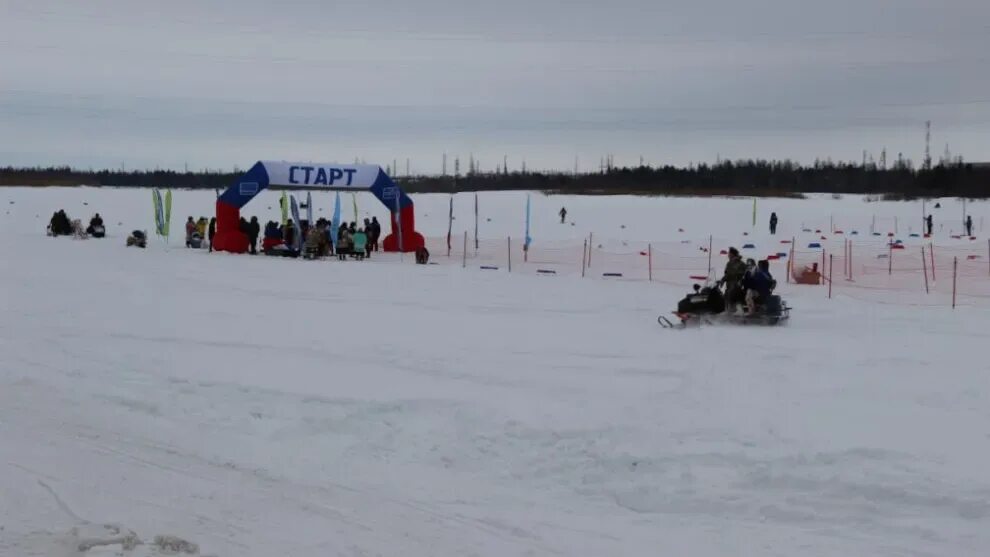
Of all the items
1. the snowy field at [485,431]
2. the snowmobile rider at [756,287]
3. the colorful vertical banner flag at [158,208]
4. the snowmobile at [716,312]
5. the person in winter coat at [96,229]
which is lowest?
the snowy field at [485,431]

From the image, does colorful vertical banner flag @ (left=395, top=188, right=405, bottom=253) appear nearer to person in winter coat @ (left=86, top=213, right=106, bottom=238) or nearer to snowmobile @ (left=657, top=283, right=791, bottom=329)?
person in winter coat @ (left=86, top=213, right=106, bottom=238)

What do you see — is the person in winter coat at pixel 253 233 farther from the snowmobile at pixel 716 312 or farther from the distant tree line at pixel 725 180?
the distant tree line at pixel 725 180

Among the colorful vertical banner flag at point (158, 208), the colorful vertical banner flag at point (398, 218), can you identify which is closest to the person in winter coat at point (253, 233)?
the colorful vertical banner flag at point (398, 218)

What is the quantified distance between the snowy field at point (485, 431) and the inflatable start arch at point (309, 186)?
561 inches

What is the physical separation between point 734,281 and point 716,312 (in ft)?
2.45

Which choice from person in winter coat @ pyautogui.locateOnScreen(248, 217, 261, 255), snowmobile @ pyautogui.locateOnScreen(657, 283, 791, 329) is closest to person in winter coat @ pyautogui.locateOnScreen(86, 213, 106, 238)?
person in winter coat @ pyautogui.locateOnScreen(248, 217, 261, 255)

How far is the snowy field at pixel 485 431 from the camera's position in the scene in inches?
305

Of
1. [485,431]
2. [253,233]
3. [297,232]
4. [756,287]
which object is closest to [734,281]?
[756,287]

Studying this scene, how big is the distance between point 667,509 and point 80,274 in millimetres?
20811

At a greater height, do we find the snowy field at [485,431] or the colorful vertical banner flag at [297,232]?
the colorful vertical banner flag at [297,232]

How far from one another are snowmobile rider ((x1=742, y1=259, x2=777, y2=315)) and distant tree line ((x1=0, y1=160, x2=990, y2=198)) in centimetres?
8183

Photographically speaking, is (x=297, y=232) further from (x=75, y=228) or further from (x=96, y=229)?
(x=75, y=228)

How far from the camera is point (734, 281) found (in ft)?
59.2

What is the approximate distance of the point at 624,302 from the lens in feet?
69.0
